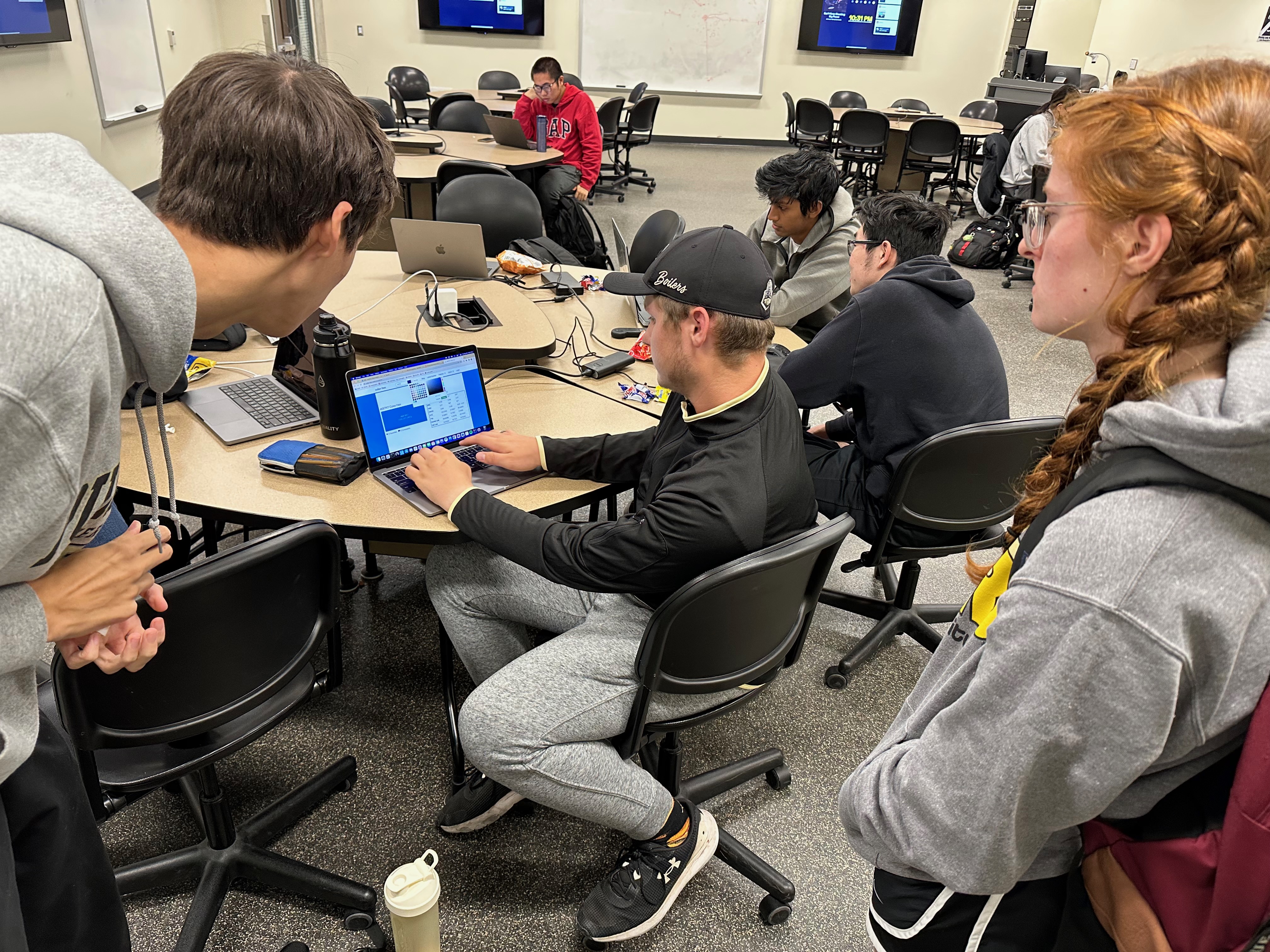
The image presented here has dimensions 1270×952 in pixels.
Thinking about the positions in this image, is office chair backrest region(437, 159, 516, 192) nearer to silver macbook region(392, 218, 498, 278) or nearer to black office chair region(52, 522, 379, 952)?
silver macbook region(392, 218, 498, 278)

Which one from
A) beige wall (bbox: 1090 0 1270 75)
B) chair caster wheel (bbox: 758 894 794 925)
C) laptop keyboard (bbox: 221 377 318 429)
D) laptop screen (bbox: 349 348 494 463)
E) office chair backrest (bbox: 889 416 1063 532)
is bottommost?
chair caster wheel (bbox: 758 894 794 925)

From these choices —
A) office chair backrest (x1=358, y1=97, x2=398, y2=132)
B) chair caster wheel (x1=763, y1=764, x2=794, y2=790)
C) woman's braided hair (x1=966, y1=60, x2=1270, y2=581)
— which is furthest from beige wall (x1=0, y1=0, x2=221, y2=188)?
woman's braided hair (x1=966, y1=60, x2=1270, y2=581)

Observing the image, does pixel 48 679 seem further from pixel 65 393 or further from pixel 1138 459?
pixel 1138 459

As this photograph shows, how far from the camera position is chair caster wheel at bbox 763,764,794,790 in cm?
198

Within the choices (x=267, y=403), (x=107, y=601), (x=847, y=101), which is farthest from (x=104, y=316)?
(x=847, y=101)

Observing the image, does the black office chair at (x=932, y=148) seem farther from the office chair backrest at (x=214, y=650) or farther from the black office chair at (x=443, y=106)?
the office chair backrest at (x=214, y=650)

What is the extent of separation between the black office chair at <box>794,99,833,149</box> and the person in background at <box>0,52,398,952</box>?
7.86m

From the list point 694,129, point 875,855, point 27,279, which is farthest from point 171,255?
point 694,129

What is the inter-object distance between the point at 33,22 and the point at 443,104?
103 inches

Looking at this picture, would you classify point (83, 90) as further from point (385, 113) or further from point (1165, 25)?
point (1165, 25)

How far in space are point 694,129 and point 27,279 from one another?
1046 centimetres

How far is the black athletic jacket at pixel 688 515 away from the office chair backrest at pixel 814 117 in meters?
7.41

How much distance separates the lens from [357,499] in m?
1.63

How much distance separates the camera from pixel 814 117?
820 cm
